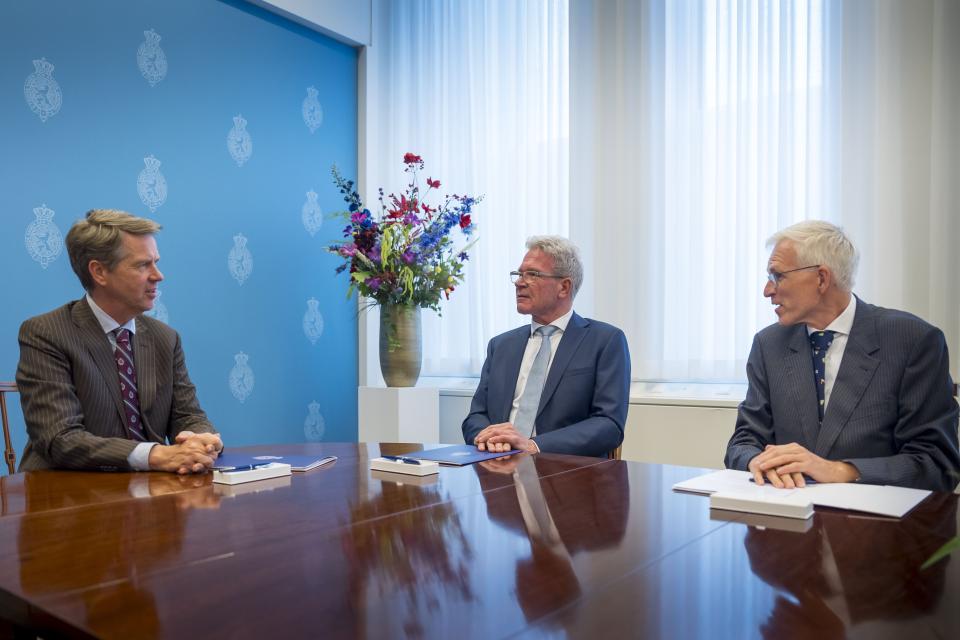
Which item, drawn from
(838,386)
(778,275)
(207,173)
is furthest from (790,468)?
(207,173)

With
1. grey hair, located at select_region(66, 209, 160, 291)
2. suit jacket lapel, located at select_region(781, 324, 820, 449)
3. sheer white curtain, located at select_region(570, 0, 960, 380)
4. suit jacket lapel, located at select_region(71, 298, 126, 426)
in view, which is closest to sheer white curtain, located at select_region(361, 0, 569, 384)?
sheer white curtain, located at select_region(570, 0, 960, 380)

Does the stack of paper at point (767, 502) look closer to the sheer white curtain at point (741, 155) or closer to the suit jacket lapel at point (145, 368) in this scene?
the suit jacket lapel at point (145, 368)

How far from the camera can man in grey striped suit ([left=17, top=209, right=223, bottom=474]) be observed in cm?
190

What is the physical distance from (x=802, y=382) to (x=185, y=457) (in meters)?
1.60

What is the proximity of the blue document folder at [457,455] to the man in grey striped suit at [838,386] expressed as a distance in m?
0.63

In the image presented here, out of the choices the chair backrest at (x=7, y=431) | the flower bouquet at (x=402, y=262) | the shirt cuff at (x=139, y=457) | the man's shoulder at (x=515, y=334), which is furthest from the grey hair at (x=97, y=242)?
the flower bouquet at (x=402, y=262)

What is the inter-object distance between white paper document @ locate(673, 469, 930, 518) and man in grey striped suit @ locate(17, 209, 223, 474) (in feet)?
3.79

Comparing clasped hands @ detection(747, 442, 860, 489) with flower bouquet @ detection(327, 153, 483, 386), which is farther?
flower bouquet @ detection(327, 153, 483, 386)

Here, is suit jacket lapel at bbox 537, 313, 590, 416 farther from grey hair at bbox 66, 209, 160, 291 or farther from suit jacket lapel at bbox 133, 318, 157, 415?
grey hair at bbox 66, 209, 160, 291

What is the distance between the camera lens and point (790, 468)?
157cm

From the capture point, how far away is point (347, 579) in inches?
38.4

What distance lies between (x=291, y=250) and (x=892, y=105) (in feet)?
10.2

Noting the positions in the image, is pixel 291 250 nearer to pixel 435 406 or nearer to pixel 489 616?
pixel 435 406

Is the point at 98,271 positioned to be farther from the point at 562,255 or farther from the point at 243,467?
the point at 562,255
